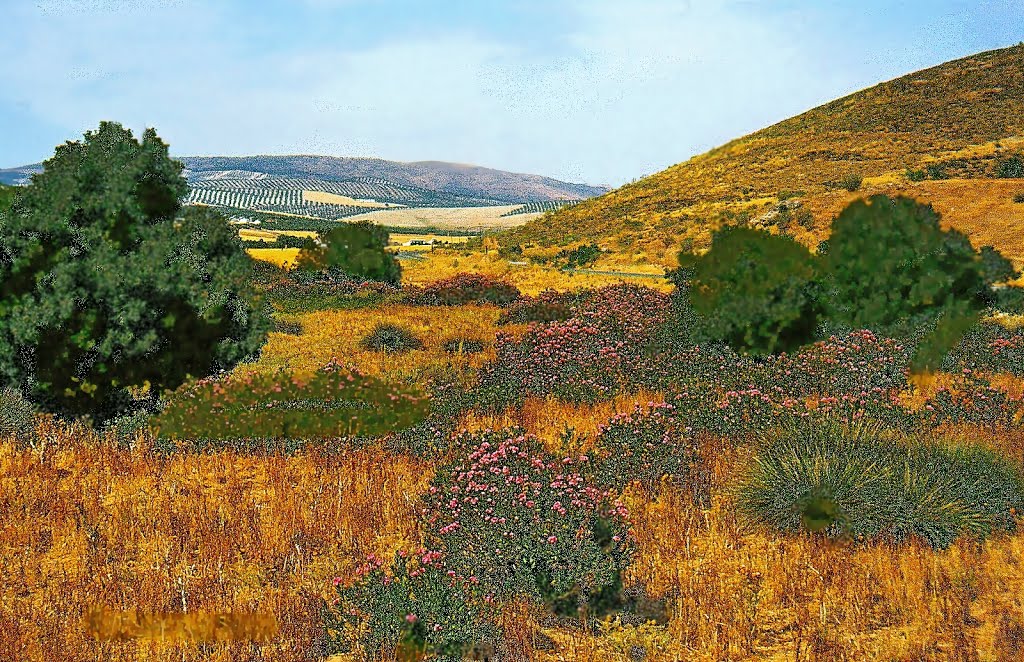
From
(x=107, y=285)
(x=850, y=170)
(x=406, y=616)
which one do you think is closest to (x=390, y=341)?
(x=107, y=285)

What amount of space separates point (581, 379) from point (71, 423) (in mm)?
6390

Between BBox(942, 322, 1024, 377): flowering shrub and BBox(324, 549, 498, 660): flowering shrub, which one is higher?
BBox(942, 322, 1024, 377): flowering shrub

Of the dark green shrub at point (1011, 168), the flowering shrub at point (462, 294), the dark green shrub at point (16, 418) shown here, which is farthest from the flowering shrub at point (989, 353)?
the dark green shrub at point (1011, 168)

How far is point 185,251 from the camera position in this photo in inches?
331

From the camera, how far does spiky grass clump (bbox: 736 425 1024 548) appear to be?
19.5ft

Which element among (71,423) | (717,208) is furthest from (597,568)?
(717,208)

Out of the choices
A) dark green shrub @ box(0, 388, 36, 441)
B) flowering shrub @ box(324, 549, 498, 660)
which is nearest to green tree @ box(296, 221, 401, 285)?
dark green shrub @ box(0, 388, 36, 441)

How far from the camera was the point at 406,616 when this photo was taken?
4621mm

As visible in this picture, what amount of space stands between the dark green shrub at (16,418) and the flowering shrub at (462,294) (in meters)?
15.6

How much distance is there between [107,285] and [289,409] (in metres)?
2.37

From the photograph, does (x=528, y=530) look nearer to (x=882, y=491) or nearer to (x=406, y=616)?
(x=406, y=616)

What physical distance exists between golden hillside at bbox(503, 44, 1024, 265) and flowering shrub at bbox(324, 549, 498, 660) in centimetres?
3176

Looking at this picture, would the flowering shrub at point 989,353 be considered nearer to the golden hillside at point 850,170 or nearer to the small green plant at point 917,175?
the golden hillside at point 850,170

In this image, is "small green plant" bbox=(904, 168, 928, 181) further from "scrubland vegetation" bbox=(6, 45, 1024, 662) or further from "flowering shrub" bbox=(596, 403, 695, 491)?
"flowering shrub" bbox=(596, 403, 695, 491)
